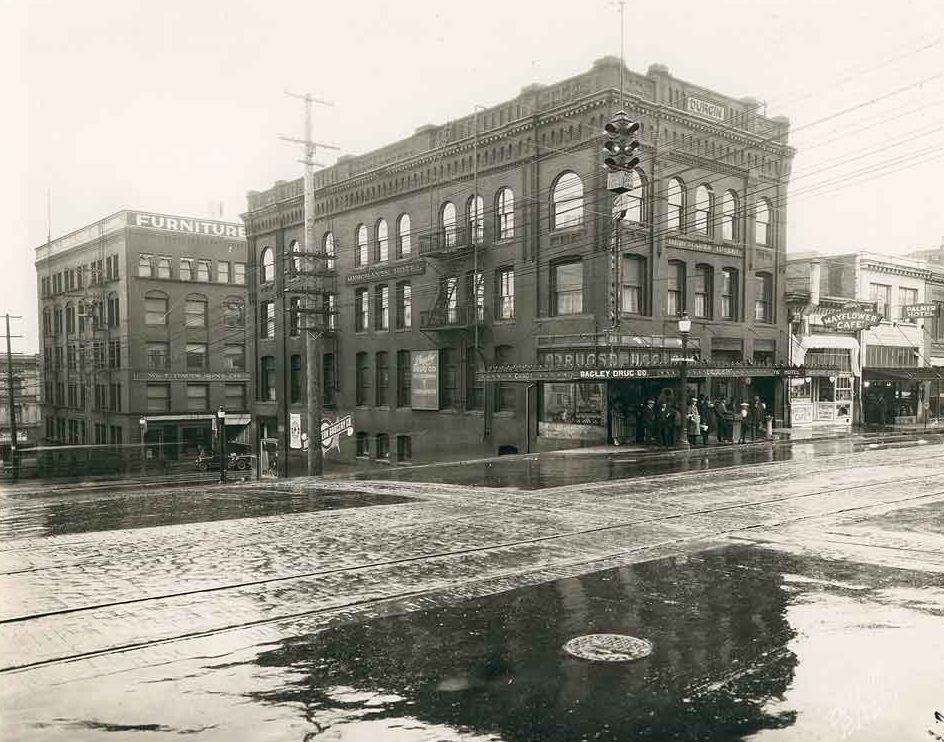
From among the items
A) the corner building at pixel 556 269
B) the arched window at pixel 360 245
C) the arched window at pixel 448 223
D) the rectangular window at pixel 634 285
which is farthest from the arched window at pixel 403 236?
the rectangular window at pixel 634 285

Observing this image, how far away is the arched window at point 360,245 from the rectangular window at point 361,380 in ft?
14.6

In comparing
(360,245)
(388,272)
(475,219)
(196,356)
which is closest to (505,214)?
(475,219)

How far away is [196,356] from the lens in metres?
52.4

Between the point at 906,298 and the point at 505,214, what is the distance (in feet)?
A: 78.2

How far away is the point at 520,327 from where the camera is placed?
28.6 meters

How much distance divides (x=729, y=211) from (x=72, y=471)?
102 ft

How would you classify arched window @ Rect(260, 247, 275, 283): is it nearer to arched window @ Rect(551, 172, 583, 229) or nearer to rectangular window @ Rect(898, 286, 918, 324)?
arched window @ Rect(551, 172, 583, 229)

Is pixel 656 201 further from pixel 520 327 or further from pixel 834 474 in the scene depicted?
pixel 834 474

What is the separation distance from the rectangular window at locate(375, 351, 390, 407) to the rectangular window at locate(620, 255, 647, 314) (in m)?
12.7

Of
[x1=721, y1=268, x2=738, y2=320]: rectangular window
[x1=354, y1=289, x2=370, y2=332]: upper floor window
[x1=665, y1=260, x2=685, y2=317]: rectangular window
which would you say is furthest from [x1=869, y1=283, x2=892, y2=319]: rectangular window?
[x1=354, y1=289, x2=370, y2=332]: upper floor window

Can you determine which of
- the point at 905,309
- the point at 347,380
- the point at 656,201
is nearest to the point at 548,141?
the point at 656,201

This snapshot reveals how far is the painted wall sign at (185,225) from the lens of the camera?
163 ft

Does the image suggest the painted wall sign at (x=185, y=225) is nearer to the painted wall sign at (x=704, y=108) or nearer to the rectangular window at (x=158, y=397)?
the rectangular window at (x=158, y=397)

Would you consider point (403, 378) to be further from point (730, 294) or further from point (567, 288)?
point (730, 294)
